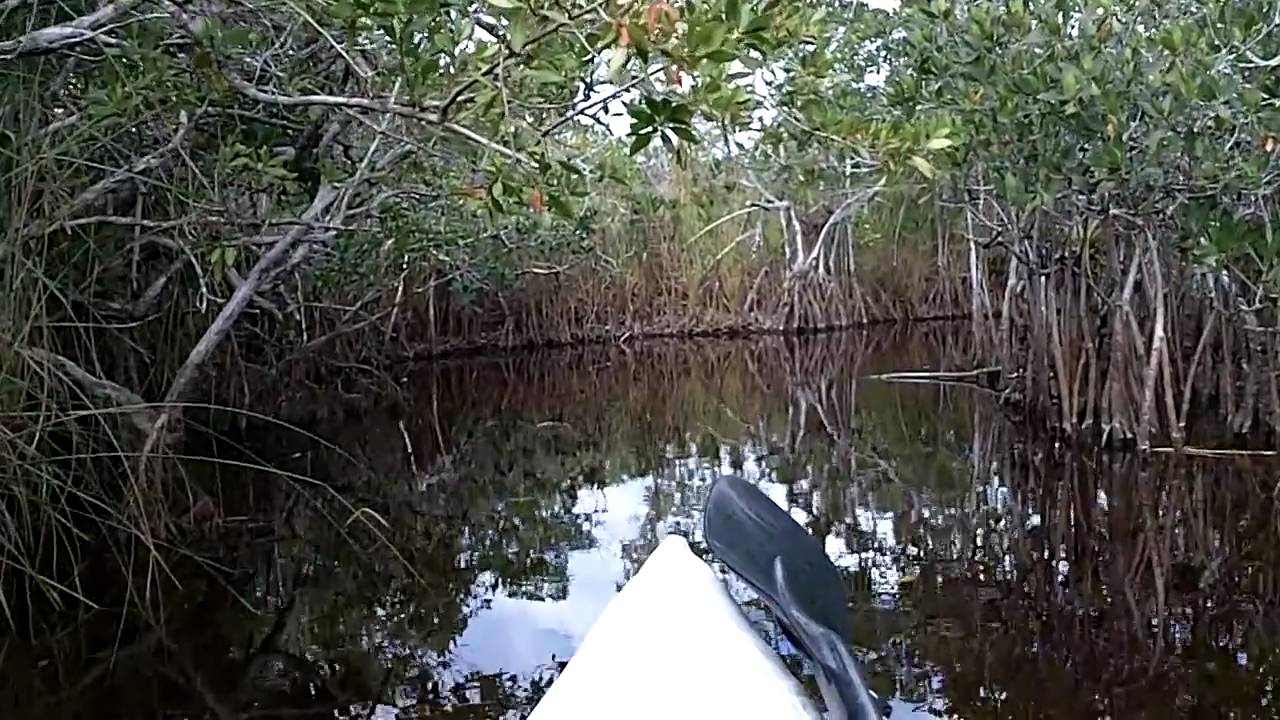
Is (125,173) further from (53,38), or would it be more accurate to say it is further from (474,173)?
(474,173)

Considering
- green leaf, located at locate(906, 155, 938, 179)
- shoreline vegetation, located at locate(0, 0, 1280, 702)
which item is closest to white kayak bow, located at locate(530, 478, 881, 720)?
shoreline vegetation, located at locate(0, 0, 1280, 702)

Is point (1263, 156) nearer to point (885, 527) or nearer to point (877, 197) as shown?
point (885, 527)

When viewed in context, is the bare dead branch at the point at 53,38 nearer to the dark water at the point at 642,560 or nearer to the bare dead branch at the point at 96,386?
the bare dead branch at the point at 96,386

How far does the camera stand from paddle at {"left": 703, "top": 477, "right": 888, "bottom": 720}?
0.96m

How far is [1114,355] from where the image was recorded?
5512 mm

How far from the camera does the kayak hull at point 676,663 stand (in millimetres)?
870

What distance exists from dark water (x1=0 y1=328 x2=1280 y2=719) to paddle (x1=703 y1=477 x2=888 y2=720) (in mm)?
163

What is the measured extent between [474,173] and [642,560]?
1717mm

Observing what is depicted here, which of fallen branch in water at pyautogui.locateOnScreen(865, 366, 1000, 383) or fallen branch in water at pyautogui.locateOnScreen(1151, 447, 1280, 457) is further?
fallen branch in water at pyautogui.locateOnScreen(865, 366, 1000, 383)

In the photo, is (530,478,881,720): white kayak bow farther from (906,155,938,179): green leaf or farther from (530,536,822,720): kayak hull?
→ (906,155,938,179): green leaf

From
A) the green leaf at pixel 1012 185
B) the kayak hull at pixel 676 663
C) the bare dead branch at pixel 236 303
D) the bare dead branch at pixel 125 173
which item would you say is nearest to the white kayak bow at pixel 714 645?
the kayak hull at pixel 676 663

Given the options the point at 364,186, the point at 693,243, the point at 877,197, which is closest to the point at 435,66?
the point at 364,186

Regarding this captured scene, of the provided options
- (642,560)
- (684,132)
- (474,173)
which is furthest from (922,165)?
(474,173)

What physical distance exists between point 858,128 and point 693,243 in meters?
10.1
